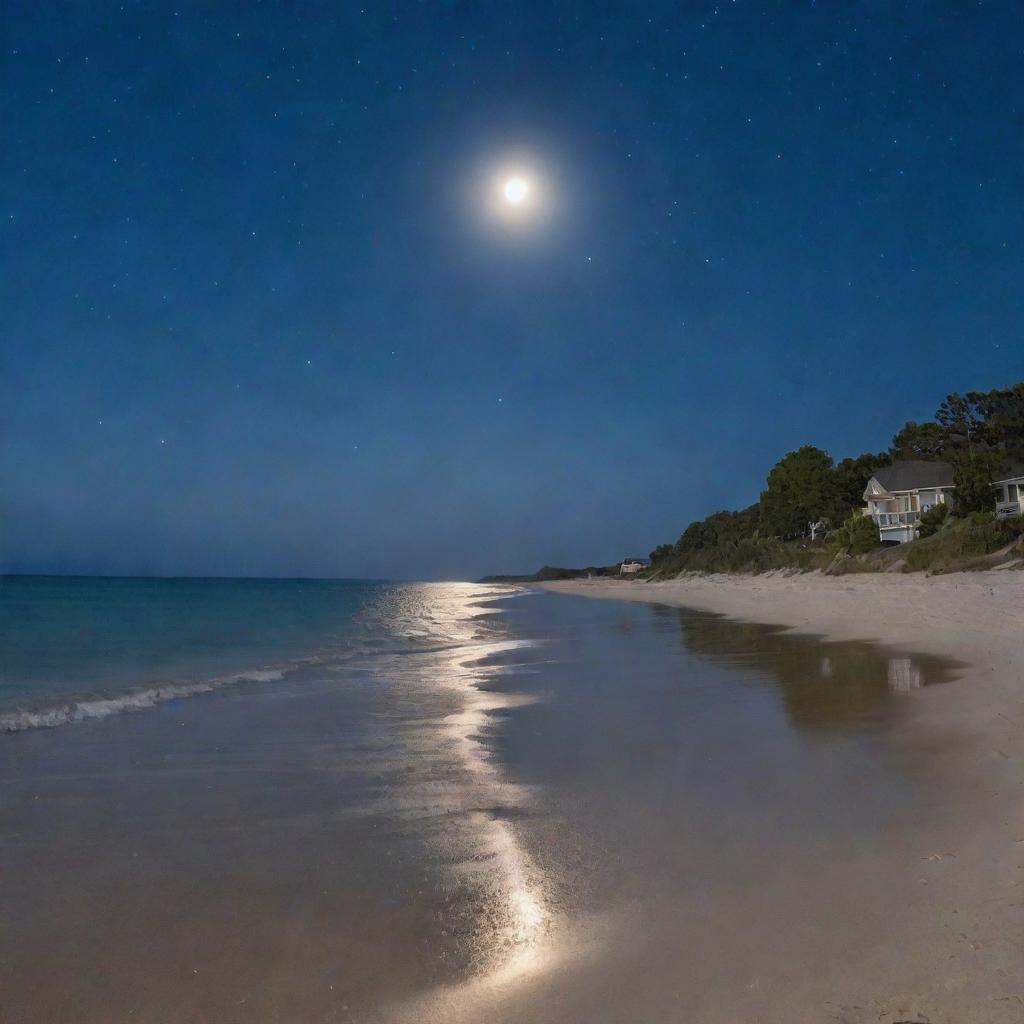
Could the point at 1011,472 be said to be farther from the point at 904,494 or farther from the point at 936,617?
the point at 936,617

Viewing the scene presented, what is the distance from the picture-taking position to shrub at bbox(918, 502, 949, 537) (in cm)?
4519

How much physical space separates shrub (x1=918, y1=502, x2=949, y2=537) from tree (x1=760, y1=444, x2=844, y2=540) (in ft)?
54.1

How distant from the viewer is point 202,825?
5.61 m

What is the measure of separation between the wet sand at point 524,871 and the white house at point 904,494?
54.2 m

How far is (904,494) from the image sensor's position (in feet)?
197

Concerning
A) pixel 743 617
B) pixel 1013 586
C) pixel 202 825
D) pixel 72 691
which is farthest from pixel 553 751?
pixel 743 617

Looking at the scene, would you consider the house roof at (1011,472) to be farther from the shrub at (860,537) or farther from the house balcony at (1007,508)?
the shrub at (860,537)

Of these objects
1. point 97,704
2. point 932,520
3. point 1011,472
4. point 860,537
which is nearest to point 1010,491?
point 1011,472

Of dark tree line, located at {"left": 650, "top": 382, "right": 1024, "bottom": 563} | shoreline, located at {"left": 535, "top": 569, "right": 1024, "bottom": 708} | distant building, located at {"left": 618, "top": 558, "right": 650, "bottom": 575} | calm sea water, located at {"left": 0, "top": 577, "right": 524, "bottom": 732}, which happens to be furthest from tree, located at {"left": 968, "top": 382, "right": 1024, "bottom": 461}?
distant building, located at {"left": 618, "top": 558, "right": 650, "bottom": 575}

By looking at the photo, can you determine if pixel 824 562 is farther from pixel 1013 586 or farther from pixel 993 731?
pixel 993 731

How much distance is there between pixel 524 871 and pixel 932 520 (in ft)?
158

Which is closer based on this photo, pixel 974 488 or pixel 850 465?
pixel 974 488

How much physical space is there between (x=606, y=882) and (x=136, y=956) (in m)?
2.43

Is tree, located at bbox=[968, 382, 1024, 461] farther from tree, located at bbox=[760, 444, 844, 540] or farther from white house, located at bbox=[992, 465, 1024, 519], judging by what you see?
tree, located at bbox=[760, 444, 844, 540]
